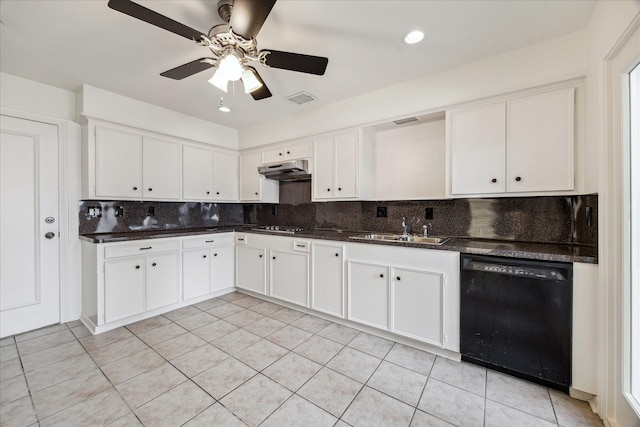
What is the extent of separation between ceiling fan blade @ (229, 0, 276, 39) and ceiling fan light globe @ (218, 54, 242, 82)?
155mm

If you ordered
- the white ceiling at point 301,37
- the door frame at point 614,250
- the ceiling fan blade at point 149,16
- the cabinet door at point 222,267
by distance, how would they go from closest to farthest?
the ceiling fan blade at point 149,16, the door frame at point 614,250, the white ceiling at point 301,37, the cabinet door at point 222,267

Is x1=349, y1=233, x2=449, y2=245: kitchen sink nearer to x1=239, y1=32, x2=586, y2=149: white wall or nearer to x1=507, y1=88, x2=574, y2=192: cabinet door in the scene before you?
x1=507, y1=88, x2=574, y2=192: cabinet door

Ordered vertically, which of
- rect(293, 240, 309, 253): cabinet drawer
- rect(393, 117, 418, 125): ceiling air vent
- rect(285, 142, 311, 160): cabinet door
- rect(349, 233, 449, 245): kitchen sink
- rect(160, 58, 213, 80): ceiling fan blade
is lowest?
rect(293, 240, 309, 253): cabinet drawer

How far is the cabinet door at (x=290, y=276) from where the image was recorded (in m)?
2.92

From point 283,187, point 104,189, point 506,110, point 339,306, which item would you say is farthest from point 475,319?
point 104,189

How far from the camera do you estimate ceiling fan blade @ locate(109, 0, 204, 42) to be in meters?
1.23

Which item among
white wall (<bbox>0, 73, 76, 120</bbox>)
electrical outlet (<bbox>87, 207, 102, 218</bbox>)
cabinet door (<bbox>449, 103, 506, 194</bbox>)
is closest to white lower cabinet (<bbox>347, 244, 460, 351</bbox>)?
cabinet door (<bbox>449, 103, 506, 194</bbox>)

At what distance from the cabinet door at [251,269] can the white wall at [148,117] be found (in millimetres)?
1664

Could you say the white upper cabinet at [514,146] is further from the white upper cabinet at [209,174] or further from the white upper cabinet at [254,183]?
the white upper cabinet at [209,174]

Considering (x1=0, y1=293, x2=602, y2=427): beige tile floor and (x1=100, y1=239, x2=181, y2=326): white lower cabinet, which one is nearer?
(x1=0, y1=293, x2=602, y2=427): beige tile floor

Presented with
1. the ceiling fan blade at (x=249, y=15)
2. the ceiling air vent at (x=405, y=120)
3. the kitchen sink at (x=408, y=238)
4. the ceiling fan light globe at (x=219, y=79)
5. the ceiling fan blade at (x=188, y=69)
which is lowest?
the kitchen sink at (x=408, y=238)

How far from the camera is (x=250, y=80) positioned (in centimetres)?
190

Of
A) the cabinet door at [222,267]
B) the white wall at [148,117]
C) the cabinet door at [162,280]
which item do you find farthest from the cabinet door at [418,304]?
the white wall at [148,117]

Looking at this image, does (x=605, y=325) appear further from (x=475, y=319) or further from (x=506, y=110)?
(x=506, y=110)
